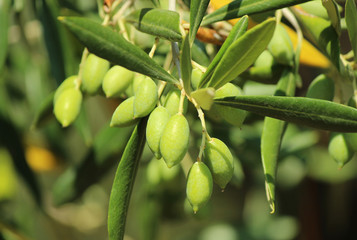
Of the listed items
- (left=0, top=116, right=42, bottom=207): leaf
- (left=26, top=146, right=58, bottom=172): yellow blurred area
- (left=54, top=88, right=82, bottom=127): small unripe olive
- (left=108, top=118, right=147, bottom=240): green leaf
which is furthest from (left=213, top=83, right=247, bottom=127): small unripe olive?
(left=26, top=146, right=58, bottom=172): yellow blurred area

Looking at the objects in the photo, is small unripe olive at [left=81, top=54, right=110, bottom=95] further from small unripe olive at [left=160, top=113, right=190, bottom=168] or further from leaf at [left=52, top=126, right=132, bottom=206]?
leaf at [left=52, top=126, right=132, bottom=206]

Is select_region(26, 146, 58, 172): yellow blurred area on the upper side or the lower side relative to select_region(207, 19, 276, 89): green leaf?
lower

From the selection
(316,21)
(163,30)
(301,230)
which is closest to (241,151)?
(301,230)

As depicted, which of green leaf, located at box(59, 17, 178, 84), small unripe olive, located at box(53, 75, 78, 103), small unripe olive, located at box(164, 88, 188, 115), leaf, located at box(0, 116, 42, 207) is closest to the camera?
green leaf, located at box(59, 17, 178, 84)

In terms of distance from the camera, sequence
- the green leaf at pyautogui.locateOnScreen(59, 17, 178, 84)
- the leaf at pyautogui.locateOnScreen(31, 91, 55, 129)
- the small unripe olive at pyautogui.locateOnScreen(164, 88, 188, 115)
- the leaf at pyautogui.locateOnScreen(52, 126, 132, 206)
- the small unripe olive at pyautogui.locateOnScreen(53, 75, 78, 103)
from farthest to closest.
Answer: the leaf at pyautogui.locateOnScreen(52, 126, 132, 206), the leaf at pyautogui.locateOnScreen(31, 91, 55, 129), the small unripe olive at pyautogui.locateOnScreen(53, 75, 78, 103), the small unripe olive at pyautogui.locateOnScreen(164, 88, 188, 115), the green leaf at pyautogui.locateOnScreen(59, 17, 178, 84)

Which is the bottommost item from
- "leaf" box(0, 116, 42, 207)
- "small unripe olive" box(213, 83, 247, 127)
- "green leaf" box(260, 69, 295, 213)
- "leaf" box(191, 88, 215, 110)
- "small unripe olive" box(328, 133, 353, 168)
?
"leaf" box(0, 116, 42, 207)

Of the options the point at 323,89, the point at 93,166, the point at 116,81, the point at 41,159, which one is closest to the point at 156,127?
the point at 116,81

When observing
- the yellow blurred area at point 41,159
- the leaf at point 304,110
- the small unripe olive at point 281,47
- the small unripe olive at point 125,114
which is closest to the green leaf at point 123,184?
the small unripe olive at point 125,114
